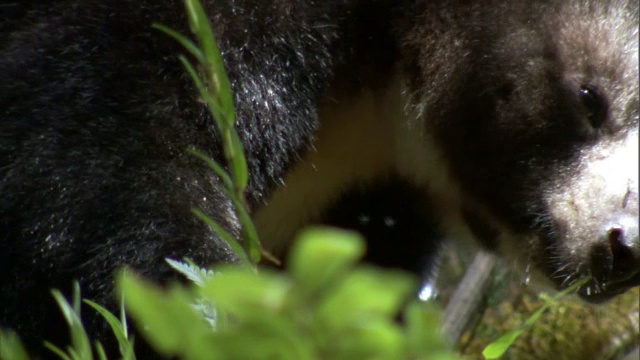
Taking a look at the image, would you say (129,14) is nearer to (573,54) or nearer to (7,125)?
(7,125)

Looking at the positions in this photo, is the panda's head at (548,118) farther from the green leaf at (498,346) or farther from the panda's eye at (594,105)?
the green leaf at (498,346)

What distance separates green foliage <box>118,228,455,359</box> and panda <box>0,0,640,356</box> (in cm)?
122

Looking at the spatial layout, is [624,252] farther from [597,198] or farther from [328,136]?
[328,136]

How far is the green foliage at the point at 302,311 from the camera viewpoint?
0.46 meters

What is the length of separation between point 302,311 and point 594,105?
1854 mm

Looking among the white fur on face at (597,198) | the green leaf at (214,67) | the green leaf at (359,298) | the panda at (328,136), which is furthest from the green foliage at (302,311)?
the white fur on face at (597,198)

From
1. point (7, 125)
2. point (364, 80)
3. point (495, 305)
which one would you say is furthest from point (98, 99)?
point (495, 305)

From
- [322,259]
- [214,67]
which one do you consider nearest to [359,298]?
[322,259]

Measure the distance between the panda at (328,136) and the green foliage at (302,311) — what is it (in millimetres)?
1224

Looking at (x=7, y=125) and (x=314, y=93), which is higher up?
(x=7, y=125)

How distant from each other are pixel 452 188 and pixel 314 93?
1.81ft

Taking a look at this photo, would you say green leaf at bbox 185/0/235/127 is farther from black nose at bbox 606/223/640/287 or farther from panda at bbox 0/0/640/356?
black nose at bbox 606/223/640/287

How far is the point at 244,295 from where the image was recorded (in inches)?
18.3

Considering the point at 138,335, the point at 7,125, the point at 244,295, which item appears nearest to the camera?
the point at 244,295
